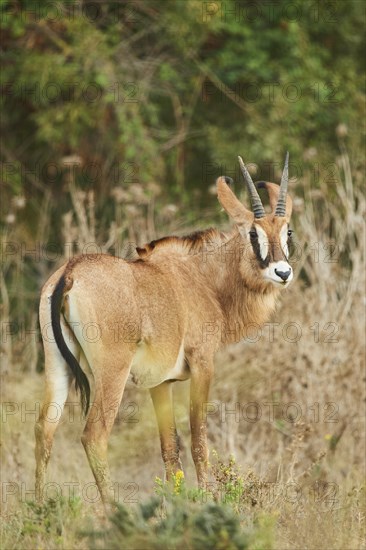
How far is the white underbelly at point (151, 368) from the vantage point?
6879 mm

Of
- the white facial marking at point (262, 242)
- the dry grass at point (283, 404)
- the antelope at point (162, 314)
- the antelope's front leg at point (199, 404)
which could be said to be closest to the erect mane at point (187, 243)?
the antelope at point (162, 314)

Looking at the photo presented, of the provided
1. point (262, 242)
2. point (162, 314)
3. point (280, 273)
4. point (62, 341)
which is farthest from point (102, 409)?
point (262, 242)

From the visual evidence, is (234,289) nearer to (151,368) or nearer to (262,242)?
(262,242)

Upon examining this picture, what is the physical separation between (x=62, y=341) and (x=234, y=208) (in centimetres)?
170

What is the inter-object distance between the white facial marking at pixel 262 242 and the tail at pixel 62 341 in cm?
146

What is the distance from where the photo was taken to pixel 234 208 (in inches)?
297

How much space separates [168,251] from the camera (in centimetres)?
758

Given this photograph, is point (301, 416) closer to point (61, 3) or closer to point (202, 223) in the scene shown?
point (202, 223)

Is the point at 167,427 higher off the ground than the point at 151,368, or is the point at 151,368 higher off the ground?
the point at 151,368

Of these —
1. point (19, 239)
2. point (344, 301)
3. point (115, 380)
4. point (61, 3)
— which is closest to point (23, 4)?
point (61, 3)

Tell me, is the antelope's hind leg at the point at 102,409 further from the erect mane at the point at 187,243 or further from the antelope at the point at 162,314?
the erect mane at the point at 187,243

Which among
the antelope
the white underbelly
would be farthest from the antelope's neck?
the white underbelly

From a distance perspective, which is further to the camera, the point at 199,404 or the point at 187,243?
the point at 187,243

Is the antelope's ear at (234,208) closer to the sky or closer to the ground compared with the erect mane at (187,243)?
closer to the sky
